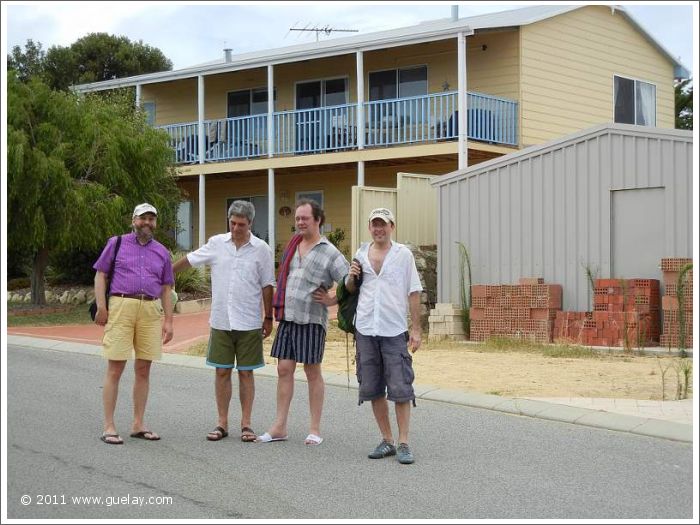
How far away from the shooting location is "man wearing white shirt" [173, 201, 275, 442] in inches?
320

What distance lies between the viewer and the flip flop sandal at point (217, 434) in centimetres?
819

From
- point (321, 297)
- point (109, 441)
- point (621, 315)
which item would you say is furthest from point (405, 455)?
point (621, 315)

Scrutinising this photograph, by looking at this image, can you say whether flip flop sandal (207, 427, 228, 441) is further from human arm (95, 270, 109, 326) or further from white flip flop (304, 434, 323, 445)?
human arm (95, 270, 109, 326)

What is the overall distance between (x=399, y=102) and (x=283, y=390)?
15.7 metres

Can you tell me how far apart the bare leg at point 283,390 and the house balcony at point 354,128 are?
14423 mm

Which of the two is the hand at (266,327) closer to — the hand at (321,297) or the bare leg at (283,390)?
the bare leg at (283,390)

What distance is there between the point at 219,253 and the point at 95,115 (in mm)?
13729

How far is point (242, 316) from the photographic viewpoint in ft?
26.7

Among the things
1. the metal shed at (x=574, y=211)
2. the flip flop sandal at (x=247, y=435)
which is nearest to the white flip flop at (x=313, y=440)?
the flip flop sandal at (x=247, y=435)

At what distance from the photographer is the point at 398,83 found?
2511cm

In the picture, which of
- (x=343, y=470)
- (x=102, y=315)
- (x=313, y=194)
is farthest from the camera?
(x=313, y=194)

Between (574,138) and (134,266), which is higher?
(574,138)

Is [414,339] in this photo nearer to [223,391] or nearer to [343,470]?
[343,470]

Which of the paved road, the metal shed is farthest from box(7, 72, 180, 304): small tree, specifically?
the paved road
